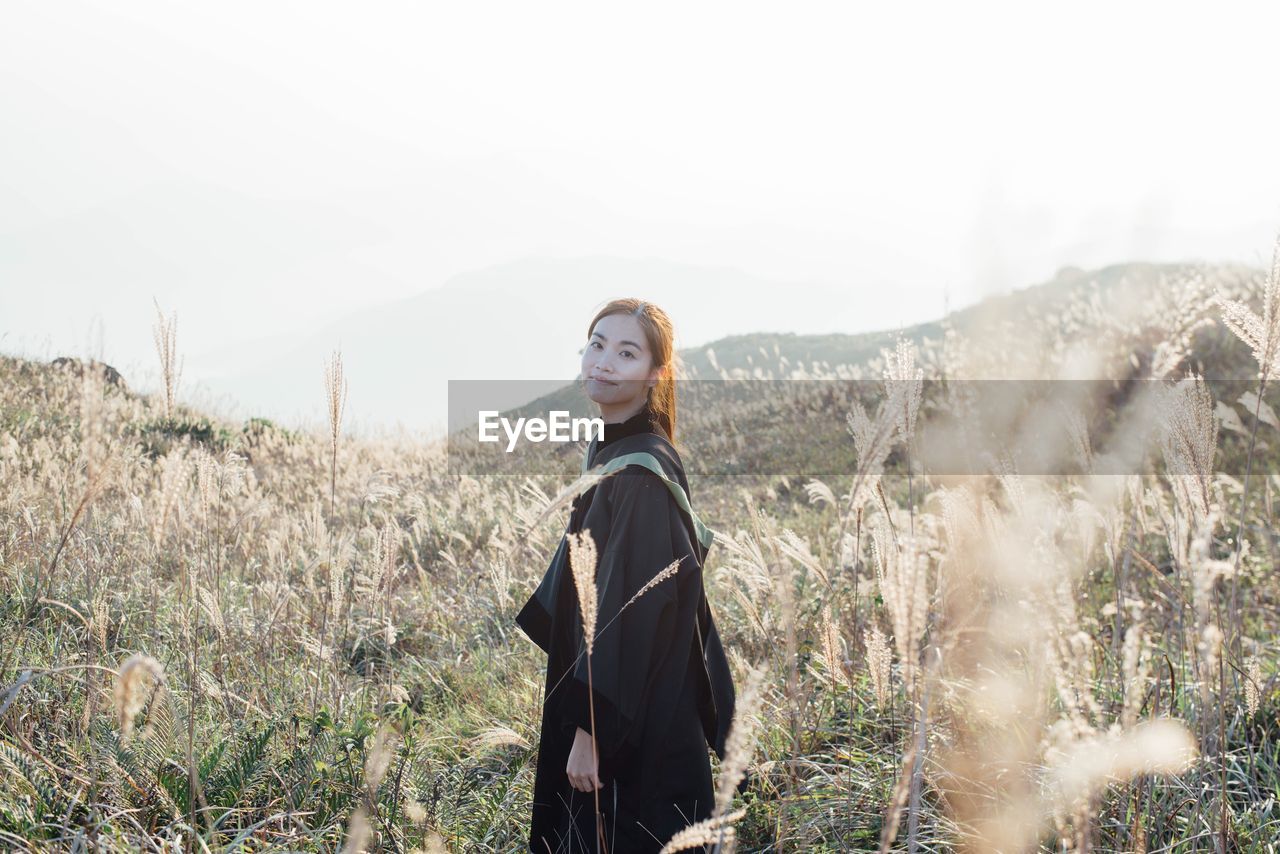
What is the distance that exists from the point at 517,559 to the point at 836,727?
268 cm

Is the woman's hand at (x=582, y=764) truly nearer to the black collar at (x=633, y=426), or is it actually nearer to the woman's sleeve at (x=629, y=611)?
the woman's sleeve at (x=629, y=611)

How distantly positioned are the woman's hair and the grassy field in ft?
1.77

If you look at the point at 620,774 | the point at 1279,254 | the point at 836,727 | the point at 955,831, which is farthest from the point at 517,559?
the point at 1279,254

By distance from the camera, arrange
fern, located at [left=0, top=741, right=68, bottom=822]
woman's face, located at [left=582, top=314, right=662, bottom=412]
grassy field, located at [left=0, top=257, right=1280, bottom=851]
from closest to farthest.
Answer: grassy field, located at [left=0, top=257, right=1280, bottom=851], fern, located at [left=0, top=741, right=68, bottom=822], woman's face, located at [left=582, top=314, right=662, bottom=412]

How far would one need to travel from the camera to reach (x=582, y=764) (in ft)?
7.22

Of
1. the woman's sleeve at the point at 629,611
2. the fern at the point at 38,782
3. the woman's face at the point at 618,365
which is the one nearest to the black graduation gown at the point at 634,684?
the woman's sleeve at the point at 629,611

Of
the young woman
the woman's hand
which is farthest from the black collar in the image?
the woman's hand

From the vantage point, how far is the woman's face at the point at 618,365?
266 cm

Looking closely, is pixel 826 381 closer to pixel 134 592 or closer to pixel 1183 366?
pixel 1183 366

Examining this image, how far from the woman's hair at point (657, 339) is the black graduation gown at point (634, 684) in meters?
0.28

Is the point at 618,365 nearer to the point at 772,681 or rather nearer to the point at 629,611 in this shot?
the point at 629,611

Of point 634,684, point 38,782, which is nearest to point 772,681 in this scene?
point 634,684

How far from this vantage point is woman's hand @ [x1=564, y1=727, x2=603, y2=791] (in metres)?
2.19

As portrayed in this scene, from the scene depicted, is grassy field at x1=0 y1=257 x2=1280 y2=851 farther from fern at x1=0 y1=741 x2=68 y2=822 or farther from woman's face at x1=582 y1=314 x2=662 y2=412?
woman's face at x1=582 y1=314 x2=662 y2=412
